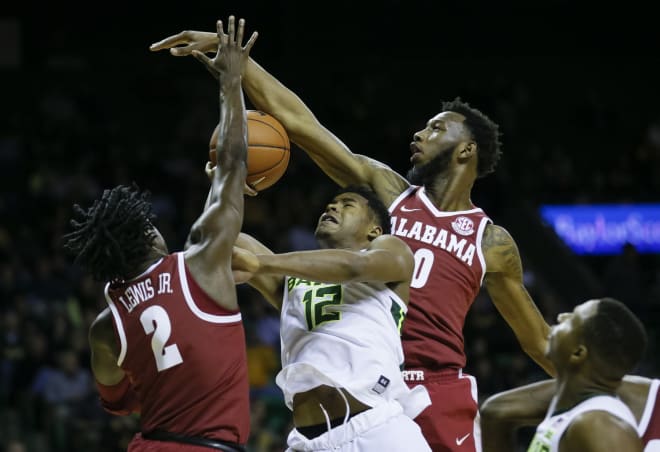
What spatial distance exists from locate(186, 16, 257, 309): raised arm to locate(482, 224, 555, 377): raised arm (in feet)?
5.27

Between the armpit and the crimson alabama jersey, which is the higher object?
the armpit

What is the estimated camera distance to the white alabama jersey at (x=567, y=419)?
364cm

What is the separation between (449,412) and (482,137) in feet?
4.90

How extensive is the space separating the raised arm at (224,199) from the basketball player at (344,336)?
0.16m

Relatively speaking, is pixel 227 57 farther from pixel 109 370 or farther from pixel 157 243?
pixel 109 370

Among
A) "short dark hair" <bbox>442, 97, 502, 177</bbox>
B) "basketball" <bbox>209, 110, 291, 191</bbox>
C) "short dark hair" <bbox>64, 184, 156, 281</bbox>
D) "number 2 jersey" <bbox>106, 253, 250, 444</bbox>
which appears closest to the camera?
"number 2 jersey" <bbox>106, 253, 250, 444</bbox>

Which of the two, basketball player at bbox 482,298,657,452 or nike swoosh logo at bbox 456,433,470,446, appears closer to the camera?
basketball player at bbox 482,298,657,452

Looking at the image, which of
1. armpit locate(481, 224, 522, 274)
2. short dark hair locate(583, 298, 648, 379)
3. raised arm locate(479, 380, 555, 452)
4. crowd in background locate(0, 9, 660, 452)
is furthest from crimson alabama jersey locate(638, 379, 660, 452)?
crowd in background locate(0, 9, 660, 452)

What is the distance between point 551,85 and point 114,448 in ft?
36.4

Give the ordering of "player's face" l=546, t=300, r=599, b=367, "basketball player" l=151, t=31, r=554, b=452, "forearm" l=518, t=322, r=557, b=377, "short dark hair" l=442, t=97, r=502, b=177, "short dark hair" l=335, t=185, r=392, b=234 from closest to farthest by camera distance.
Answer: "player's face" l=546, t=300, r=599, b=367 < "short dark hair" l=335, t=185, r=392, b=234 < "basketball player" l=151, t=31, r=554, b=452 < "forearm" l=518, t=322, r=557, b=377 < "short dark hair" l=442, t=97, r=502, b=177

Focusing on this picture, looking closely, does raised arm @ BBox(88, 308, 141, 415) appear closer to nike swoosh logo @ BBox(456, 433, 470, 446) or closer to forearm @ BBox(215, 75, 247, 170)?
forearm @ BBox(215, 75, 247, 170)

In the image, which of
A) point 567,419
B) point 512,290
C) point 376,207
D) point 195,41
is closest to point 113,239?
point 376,207

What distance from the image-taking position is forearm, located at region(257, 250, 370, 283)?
4.34m

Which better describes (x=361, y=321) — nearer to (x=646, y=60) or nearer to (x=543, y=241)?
(x=543, y=241)
